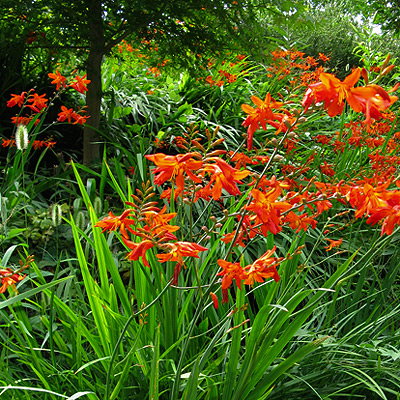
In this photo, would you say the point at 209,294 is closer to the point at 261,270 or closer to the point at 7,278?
the point at 261,270

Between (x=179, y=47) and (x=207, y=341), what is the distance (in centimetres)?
219

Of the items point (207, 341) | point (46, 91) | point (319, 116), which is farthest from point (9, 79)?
point (319, 116)

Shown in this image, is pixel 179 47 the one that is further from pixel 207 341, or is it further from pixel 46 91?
pixel 207 341

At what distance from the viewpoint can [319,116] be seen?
494cm

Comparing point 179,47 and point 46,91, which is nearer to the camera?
A: point 179,47

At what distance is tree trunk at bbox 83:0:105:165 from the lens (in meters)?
2.87

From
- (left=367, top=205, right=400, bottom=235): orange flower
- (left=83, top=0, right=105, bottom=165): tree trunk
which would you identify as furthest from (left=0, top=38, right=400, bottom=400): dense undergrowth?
(left=83, top=0, right=105, bottom=165): tree trunk

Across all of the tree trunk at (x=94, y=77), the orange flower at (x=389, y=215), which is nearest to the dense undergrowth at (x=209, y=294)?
the orange flower at (x=389, y=215)

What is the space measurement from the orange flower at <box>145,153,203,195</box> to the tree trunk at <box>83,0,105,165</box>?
2046 mm

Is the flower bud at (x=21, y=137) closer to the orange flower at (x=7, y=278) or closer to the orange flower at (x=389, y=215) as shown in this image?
the orange flower at (x=7, y=278)

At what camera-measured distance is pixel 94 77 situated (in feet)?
10.5

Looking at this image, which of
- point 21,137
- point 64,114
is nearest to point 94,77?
point 64,114

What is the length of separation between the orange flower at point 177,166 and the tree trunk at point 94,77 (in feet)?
6.71

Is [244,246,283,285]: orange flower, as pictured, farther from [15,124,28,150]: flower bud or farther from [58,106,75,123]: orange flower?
[58,106,75,123]: orange flower
